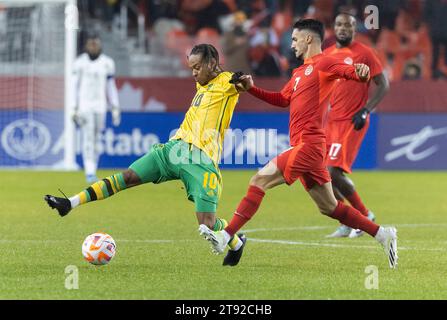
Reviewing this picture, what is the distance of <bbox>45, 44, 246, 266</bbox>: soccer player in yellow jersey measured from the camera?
842 cm

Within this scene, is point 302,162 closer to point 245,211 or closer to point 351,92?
point 245,211

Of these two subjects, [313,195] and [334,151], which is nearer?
[313,195]

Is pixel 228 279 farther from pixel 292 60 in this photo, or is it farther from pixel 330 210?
pixel 292 60

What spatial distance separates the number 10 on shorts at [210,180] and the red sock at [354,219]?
1.07 meters

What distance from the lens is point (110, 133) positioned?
20859 mm

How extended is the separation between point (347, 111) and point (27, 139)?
10.3 meters

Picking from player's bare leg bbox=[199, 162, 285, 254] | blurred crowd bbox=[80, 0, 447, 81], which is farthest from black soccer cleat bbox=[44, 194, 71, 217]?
blurred crowd bbox=[80, 0, 447, 81]

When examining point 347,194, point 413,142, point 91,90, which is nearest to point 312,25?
point 347,194

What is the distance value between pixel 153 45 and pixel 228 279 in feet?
51.8

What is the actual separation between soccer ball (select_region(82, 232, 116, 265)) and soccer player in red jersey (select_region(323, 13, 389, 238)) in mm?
3361

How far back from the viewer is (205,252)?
935 cm

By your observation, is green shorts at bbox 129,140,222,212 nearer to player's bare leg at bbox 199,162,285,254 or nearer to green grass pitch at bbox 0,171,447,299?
player's bare leg at bbox 199,162,285,254
